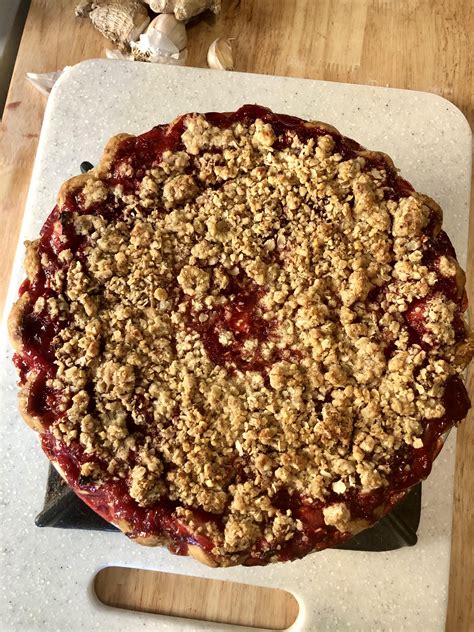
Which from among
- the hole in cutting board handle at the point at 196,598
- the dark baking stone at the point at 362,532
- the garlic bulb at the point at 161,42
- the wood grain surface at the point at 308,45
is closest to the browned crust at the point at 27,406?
the dark baking stone at the point at 362,532

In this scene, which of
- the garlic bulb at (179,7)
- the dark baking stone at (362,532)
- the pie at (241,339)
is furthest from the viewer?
the garlic bulb at (179,7)

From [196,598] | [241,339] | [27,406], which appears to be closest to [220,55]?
[241,339]

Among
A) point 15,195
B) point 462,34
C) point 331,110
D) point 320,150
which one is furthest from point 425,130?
point 15,195

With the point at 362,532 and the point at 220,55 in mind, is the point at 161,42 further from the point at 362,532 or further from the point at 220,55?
the point at 362,532

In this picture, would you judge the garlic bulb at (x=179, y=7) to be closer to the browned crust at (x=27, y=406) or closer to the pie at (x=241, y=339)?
the pie at (x=241, y=339)

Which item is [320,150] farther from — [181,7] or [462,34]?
[462,34]

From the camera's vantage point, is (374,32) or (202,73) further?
(374,32)
